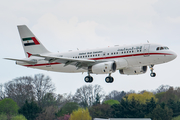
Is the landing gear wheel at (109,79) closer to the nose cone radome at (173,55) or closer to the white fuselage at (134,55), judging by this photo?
the white fuselage at (134,55)

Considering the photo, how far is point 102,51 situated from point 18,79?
8012cm

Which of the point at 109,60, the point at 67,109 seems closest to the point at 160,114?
the point at 67,109

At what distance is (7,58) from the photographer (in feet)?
201

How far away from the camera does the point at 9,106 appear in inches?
4906

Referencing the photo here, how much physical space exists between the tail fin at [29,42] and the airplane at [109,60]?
371 centimetres

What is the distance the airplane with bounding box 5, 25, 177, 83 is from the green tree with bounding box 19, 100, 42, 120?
54638 mm

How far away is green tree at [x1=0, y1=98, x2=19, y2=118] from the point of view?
124875mm

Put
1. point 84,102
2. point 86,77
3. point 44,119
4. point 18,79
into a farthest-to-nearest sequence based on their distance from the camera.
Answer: point 84,102 < point 18,79 < point 44,119 < point 86,77

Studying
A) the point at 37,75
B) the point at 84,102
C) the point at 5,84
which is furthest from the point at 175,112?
the point at 5,84

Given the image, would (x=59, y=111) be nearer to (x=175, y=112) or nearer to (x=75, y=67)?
(x=175, y=112)

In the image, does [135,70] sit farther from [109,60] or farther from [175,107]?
[175,107]

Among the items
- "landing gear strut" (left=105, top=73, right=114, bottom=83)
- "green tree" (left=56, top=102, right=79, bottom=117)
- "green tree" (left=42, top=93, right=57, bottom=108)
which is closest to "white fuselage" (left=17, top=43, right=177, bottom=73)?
"landing gear strut" (left=105, top=73, right=114, bottom=83)

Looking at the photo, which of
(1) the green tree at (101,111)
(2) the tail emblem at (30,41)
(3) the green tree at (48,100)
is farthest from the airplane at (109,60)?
(3) the green tree at (48,100)

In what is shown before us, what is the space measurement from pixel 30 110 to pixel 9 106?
24.1 feet
